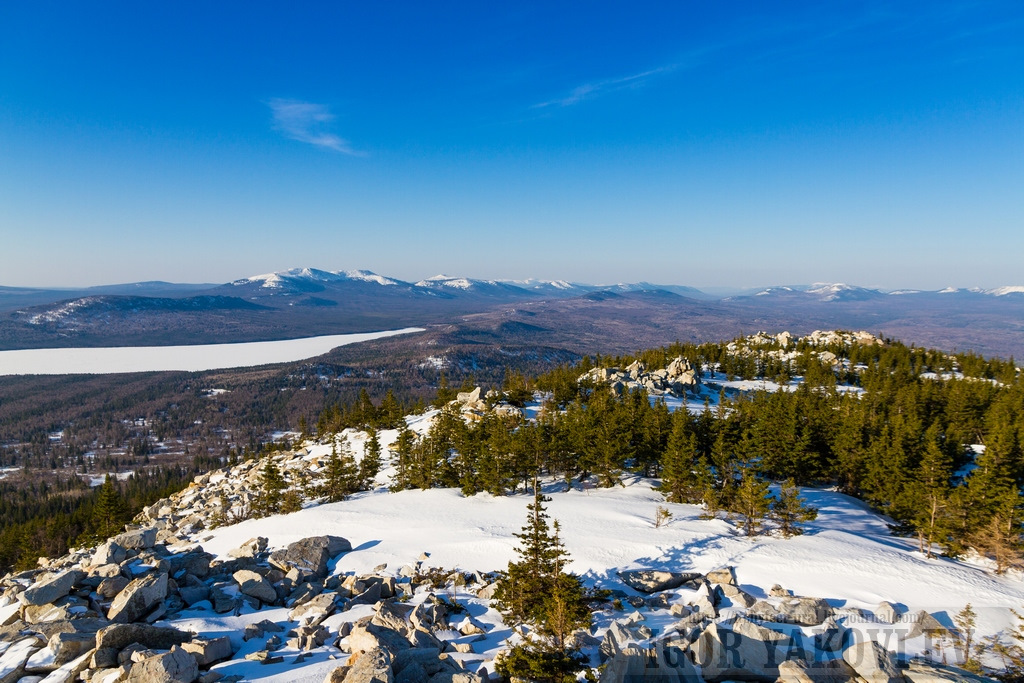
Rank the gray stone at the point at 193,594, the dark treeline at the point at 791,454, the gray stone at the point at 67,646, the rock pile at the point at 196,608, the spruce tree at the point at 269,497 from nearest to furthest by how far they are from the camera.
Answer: the rock pile at the point at 196,608 → the gray stone at the point at 67,646 → the gray stone at the point at 193,594 → the dark treeline at the point at 791,454 → the spruce tree at the point at 269,497

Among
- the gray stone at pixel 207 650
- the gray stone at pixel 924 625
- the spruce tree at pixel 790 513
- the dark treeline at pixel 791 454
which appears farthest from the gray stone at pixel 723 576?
the gray stone at pixel 207 650

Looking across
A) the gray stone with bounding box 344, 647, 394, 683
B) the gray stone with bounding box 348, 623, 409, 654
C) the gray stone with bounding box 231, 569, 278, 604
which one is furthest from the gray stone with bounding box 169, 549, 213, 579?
the gray stone with bounding box 344, 647, 394, 683

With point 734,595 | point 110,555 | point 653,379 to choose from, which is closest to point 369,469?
point 110,555

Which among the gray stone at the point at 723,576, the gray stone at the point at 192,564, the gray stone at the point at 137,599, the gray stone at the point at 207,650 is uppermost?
the gray stone at the point at 207,650

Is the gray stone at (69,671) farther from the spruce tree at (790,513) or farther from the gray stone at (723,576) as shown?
the spruce tree at (790,513)

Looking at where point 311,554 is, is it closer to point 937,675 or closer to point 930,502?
point 937,675

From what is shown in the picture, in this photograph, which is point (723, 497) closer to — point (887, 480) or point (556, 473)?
point (887, 480)
